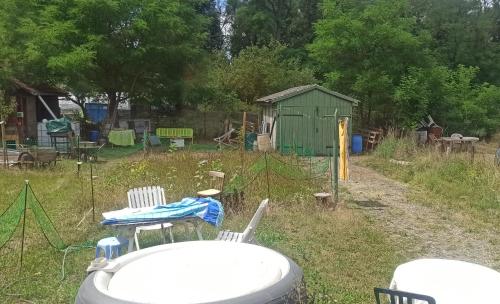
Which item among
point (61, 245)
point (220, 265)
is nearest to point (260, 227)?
point (61, 245)

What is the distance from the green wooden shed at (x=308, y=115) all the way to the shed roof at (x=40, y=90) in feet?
29.6

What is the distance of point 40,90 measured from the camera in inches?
829

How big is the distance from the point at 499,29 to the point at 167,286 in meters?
43.3

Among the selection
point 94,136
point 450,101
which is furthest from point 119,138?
point 450,101

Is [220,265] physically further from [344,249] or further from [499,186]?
[499,186]

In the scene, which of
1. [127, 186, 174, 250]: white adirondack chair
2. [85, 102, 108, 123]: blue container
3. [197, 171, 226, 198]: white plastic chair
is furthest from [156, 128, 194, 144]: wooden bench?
[127, 186, 174, 250]: white adirondack chair

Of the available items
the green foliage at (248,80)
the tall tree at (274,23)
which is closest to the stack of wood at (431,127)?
the green foliage at (248,80)

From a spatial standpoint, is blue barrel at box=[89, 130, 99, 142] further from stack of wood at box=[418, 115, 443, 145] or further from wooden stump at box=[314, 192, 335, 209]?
wooden stump at box=[314, 192, 335, 209]

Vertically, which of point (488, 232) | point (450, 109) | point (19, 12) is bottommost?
point (488, 232)

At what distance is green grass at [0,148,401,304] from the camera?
536 cm

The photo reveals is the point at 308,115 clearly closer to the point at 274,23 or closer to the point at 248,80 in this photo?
the point at 248,80

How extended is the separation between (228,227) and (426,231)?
119 inches

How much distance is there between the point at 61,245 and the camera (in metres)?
6.63

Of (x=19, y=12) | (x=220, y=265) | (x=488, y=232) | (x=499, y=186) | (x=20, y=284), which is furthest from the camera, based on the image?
(x=19, y=12)
